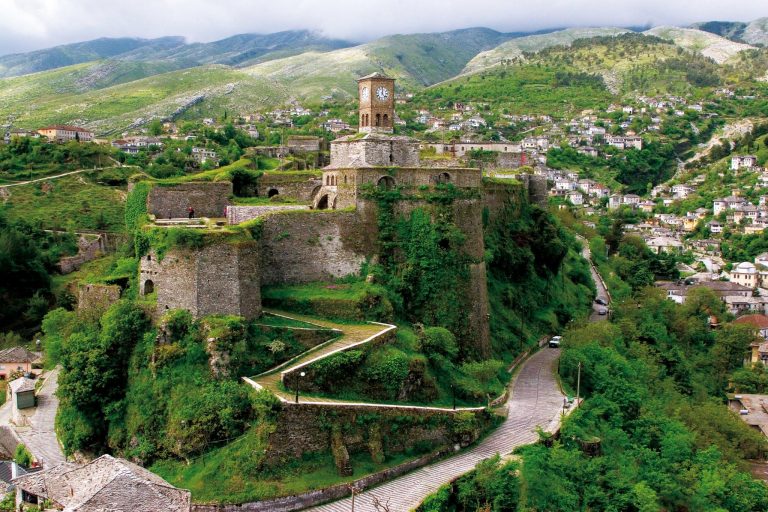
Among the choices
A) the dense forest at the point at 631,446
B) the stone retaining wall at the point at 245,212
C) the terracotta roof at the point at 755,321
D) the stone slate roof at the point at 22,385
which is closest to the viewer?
the dense forest at the point at 631,446

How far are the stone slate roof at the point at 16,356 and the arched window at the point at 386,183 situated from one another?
22299mm

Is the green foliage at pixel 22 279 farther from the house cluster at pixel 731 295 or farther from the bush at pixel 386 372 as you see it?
the house cluster at pixel 731 295

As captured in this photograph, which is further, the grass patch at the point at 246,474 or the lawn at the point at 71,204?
the lawn at the point at 71,204

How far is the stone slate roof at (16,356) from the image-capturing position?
40.8 meters

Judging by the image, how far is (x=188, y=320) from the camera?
83.7 ft

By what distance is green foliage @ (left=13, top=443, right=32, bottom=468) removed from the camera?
27797 millimetres

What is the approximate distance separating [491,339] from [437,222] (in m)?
6.77

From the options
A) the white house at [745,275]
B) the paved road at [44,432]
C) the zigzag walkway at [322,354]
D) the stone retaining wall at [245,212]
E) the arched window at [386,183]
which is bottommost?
the white house at [745,275]

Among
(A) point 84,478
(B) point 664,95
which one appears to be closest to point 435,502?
(A) point 84,478

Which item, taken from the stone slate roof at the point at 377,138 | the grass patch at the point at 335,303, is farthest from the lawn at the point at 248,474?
the stone slate roof at the point at 377,138

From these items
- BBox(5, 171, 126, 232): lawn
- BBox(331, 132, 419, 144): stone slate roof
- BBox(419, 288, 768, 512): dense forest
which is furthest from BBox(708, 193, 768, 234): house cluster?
BBox(5, 171, 126, 232): lawn

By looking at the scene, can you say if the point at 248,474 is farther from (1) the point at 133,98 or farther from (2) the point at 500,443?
(1) the point at 133,98

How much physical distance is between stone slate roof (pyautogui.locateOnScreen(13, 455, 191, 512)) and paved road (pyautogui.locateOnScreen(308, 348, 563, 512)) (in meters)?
4.06

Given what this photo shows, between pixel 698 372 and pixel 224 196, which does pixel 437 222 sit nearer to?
pixel 224 196
